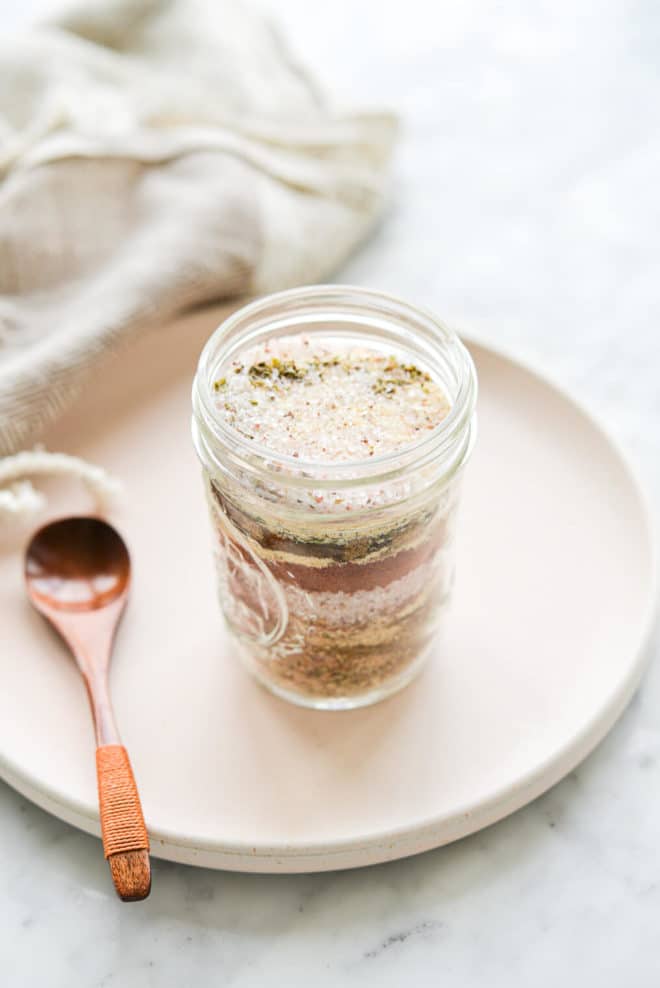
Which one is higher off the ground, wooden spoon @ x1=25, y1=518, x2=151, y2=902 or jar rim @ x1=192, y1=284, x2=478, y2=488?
jar rim @ x1=192, y1=284, x2=478, y2=488

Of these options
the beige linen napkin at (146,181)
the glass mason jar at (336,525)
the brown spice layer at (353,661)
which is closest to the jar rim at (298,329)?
the glass mason jar at (336,525)

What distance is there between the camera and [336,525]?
2.36 ft

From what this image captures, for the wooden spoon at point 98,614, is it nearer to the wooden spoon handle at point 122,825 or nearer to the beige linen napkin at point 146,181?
the wooden spoon handle at point 122,825

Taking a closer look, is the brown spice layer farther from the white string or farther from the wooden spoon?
the white string

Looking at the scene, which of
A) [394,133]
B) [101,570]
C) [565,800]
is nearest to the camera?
[565,800]

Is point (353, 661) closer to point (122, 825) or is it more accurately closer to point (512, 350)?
point (122, 825)

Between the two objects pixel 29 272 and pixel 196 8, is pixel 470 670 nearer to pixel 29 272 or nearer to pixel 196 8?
pixel 29 272

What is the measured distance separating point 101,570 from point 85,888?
28 centimetres

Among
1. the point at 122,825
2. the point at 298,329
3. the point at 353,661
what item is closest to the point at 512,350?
the point at 298,329

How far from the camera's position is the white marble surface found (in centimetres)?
75

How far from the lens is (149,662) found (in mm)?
904

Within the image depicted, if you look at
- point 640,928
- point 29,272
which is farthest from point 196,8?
point 640,928

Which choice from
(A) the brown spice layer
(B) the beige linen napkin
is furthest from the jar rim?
(B) the beige linen napkin

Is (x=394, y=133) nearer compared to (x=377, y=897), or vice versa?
(x=377, y=897)
